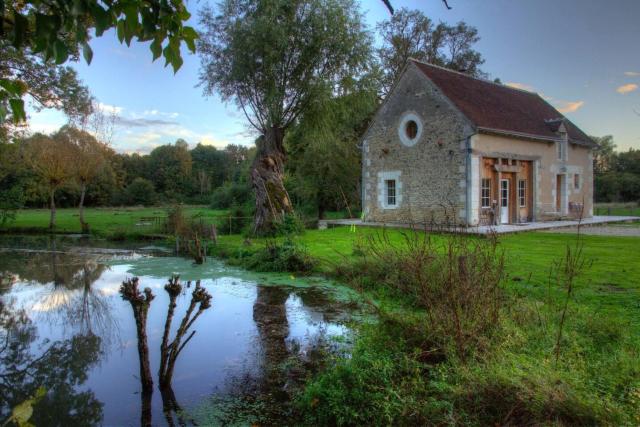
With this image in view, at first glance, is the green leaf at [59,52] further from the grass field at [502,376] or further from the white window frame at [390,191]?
the white window frame at [390,191]

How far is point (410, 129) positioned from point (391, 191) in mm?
2952

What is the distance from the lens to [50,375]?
5.66 meters

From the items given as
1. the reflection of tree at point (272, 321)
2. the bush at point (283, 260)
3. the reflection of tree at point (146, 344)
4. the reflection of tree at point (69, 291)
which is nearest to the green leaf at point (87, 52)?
the reflection of tree at point (146, 344)

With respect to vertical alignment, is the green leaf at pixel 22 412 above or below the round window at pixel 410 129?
below

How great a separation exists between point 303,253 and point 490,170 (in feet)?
34.3

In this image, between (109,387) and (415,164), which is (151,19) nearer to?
(109,387)

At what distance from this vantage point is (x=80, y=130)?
28.4 metres

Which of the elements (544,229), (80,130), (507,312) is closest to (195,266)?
(507,312)

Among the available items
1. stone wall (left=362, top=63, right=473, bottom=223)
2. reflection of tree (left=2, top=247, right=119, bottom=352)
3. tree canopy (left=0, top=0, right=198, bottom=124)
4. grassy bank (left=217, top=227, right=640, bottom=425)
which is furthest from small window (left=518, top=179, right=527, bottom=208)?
tree canopy (left=0, top=0, right=198, bottom=124)

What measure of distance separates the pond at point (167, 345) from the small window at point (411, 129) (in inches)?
437

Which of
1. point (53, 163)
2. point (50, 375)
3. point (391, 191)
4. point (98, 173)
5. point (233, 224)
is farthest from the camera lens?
point (98, 173)

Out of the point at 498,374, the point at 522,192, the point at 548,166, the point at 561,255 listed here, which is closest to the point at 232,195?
the point at 522,192

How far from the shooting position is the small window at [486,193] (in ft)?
61.6

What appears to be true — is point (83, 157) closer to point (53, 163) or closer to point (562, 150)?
point (53, 163)
